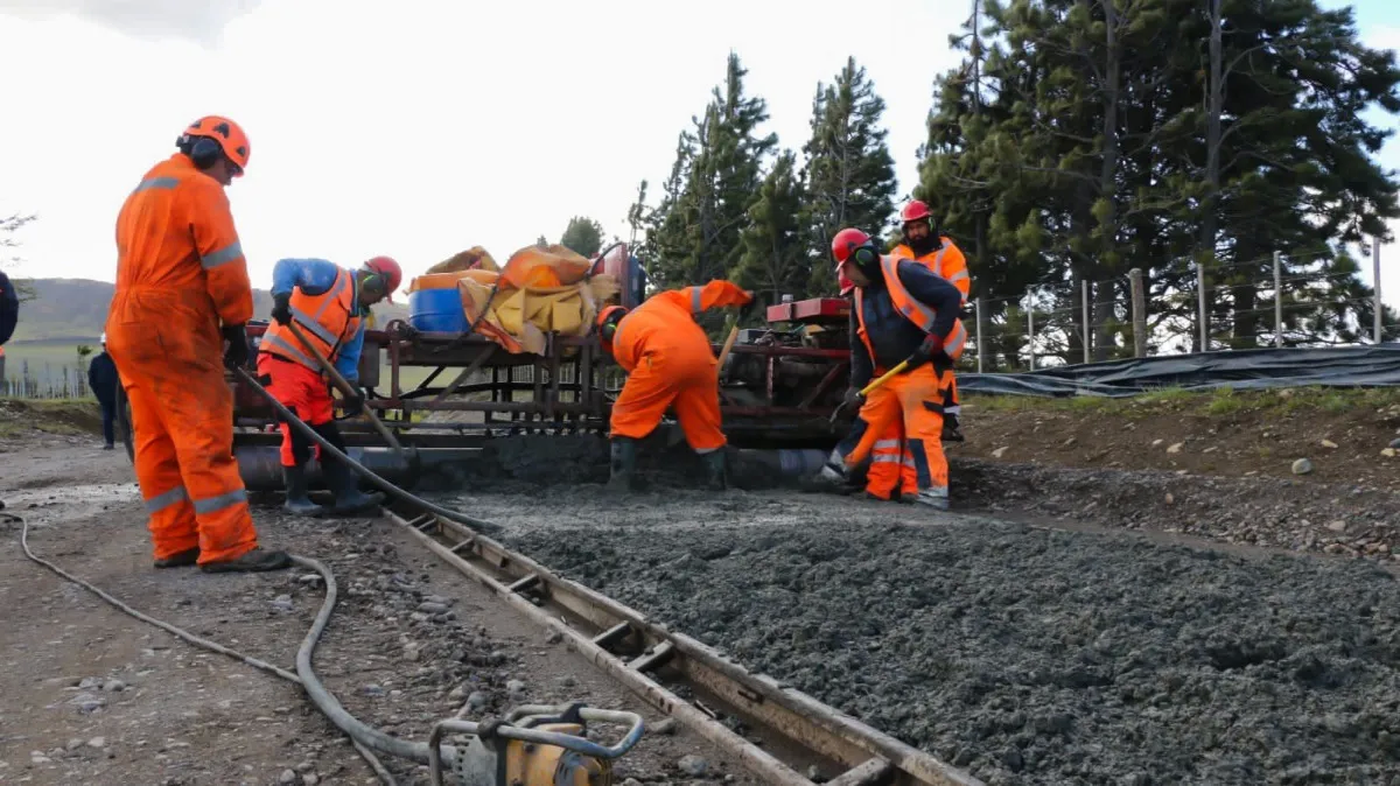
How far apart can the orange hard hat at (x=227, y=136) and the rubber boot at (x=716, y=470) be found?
3499 millimetres

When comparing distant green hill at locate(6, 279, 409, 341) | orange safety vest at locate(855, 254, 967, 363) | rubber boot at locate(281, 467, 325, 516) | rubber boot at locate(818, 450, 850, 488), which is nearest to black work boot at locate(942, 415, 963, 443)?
orange safety vest at locate(855, 254, 967, 363)

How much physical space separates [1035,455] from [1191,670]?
21.2 ft

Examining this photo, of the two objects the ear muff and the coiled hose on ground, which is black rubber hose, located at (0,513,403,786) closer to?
the coiled hose on ground

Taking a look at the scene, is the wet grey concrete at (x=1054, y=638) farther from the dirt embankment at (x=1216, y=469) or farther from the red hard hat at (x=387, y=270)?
the red hard hat at (x=387, y=270)

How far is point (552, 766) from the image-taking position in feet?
5.53

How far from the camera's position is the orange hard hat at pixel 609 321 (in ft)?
23.4

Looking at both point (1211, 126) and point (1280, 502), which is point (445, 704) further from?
point (1211, 126)

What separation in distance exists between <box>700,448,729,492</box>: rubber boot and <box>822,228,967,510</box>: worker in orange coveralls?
2.67 ft

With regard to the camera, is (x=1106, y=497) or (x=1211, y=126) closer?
(x=1106, y=497)

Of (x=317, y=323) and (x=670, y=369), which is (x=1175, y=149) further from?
(x=317, y=323)

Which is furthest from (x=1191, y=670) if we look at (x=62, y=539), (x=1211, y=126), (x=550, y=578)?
(x=1211, y=126)

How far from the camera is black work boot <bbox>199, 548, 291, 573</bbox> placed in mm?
4281

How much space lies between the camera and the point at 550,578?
12.2ft

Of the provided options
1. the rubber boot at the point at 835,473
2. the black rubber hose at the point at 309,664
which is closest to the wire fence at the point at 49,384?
the rubber boot at the point at 835,473
